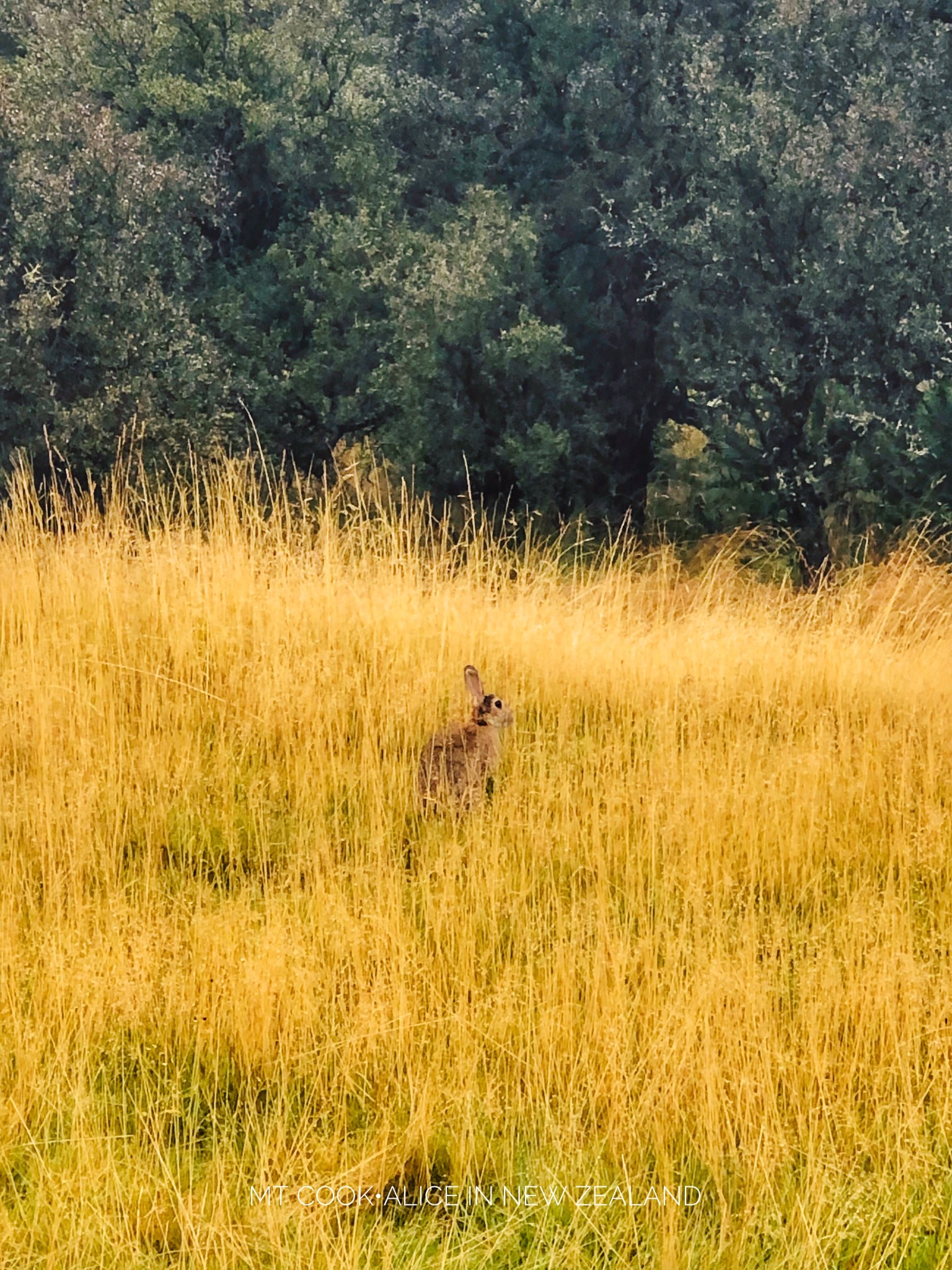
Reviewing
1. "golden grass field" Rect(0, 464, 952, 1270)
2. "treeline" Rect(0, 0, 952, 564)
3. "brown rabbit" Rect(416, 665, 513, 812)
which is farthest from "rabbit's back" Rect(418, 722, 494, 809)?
"treeline" Rect(0, 0, 952, 564)

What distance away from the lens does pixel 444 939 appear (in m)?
4.30

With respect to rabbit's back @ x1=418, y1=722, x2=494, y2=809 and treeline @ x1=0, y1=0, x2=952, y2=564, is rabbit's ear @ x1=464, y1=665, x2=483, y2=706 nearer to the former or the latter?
rabbit's back @ x1=418, y1=722, x2=494, y2=809

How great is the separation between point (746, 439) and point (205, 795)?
374 inches

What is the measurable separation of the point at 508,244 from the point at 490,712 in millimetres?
10172

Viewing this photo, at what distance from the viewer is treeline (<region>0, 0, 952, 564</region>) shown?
1338 centimetres

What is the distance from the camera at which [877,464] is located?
13.5 meters

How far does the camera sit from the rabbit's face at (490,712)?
5.60 m

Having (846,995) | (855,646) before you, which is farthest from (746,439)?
(846,995)

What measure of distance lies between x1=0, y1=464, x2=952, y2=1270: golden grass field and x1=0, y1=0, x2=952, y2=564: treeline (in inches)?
261

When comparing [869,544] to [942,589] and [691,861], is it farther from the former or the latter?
[691,861]

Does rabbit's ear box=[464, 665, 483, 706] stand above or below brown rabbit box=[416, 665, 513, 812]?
above

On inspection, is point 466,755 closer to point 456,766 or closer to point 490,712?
point 456,766

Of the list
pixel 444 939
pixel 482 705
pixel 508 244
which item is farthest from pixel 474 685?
pixel 508 244

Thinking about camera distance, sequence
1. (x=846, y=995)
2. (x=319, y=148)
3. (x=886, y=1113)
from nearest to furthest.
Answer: (x=886, y=1113)
(x=846, y=995)
(x=319, y=148)
